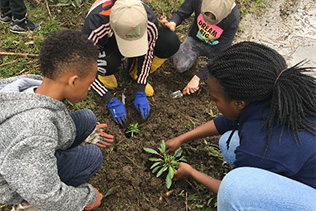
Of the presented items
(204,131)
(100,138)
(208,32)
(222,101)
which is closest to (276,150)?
(222,101)

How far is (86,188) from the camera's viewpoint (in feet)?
5.16

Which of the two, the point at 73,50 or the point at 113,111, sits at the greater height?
the point at 73,50

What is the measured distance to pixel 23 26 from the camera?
301 cm

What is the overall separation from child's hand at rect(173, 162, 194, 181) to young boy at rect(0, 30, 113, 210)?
670 mm

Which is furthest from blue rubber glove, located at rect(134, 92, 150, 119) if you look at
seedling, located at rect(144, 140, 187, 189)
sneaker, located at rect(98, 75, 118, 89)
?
seedling, located at rect(144, 140, 187, 189)

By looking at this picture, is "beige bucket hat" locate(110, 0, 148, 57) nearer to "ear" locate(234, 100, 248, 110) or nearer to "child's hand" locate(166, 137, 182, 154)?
"child's hand" locate(166, 137, 182, 154)

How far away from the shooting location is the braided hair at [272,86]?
1.26m

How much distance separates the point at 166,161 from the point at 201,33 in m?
1.52

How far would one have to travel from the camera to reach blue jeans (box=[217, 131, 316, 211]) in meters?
1.28

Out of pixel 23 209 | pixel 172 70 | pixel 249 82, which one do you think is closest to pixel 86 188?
pixel 23 209

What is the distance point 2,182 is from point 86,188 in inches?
18.5

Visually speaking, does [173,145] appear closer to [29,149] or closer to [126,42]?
[126,42]

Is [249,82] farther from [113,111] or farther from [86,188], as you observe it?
[113,111]

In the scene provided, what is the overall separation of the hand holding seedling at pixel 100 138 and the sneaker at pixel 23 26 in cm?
167
